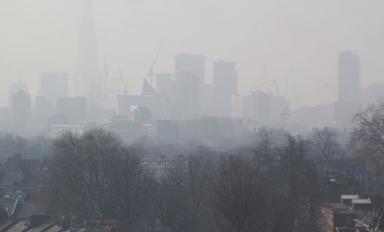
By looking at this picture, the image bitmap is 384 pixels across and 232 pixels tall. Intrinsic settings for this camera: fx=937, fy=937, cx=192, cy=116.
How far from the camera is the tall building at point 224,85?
183250 mm

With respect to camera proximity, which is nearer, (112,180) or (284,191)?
(284,191)

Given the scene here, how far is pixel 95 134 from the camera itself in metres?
38.4

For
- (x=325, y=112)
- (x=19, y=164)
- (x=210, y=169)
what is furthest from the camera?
(x=325, y=112)

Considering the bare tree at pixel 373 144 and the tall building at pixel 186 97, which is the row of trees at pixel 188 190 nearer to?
the bare tree at pixel 373 144

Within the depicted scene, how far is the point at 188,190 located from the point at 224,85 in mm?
157500

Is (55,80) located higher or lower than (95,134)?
higher

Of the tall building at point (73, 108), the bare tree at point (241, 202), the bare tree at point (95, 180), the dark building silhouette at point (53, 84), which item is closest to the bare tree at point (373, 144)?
the bare tree at point (95, 180)

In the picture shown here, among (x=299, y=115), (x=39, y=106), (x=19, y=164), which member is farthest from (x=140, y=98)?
(x=19, y=164)

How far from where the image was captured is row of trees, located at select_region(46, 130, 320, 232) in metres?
22.0

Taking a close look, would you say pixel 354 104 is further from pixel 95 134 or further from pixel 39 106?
pixel 95 134

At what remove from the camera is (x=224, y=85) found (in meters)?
188

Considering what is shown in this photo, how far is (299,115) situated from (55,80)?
52.0 metres

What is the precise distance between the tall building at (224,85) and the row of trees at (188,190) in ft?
476

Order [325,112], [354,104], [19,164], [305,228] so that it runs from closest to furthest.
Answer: [305,228] → [19,164] → [354,104] → [325,112]
